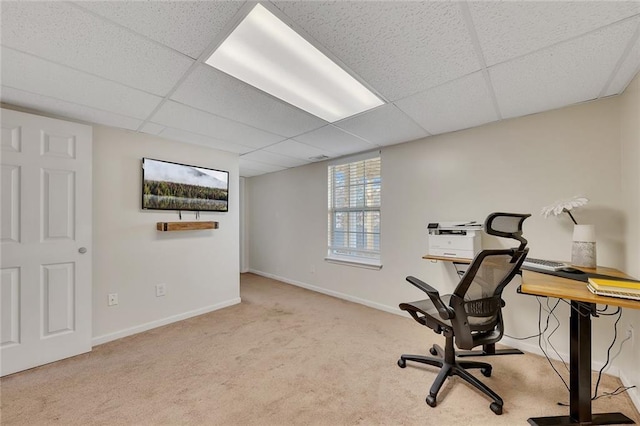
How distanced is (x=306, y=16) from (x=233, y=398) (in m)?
2.30

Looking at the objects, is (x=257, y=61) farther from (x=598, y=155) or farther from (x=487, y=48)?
(x=598, y=155)

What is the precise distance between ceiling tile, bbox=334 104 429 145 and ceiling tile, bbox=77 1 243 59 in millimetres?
1399

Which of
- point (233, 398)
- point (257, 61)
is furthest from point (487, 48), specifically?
point (233, 398)

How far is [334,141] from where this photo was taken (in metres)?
3.09

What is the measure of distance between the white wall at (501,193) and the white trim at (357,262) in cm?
7

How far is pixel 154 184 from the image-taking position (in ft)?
9.27

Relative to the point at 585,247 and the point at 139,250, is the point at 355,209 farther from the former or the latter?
the point at 139,250

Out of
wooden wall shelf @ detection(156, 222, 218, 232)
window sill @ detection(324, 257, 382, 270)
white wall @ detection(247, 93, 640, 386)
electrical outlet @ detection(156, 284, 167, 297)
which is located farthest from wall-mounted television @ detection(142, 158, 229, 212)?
window sill @ detection(324, 257, 382, 270)

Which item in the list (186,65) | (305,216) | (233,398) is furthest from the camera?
(305,216)

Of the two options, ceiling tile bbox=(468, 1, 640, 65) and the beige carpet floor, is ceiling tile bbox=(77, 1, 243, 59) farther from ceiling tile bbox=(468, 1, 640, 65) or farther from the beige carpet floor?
the beige carpet floor

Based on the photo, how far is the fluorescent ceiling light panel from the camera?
134cm

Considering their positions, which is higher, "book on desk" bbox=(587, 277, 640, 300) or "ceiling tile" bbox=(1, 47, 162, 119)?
"ceiling tile" bbox=(1, 47, 162, 119)

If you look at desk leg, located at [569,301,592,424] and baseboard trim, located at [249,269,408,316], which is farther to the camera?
baseboard trim, located at [249,269,408,316]

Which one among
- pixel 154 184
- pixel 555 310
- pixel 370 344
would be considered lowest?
pixel 370 344
